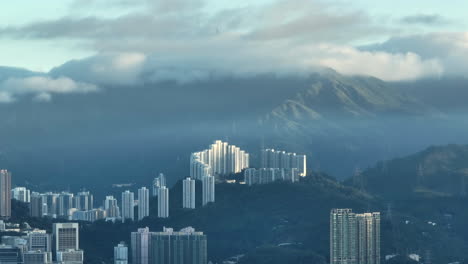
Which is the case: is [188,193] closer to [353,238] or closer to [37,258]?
[353,238]

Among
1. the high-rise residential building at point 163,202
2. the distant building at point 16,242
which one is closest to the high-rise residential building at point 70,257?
the distant building at point 16,242

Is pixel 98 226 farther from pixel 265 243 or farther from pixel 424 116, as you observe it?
pixel 424 116

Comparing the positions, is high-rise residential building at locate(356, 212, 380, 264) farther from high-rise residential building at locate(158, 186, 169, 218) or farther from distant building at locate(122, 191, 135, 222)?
distant building at locate(122, 191, 135, 222)

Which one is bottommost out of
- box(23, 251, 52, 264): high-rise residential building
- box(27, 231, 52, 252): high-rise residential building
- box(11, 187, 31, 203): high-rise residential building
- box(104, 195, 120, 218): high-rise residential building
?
box(23, 251, 52, 264): high-rise residential building

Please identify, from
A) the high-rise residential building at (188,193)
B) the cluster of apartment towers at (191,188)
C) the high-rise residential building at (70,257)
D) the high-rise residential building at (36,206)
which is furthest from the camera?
the cluster of apartment towers at (191,188)

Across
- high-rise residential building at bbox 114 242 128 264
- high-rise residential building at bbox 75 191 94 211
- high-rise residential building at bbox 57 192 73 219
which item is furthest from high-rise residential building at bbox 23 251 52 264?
high-rise residential building at bbox 75 191 94 211

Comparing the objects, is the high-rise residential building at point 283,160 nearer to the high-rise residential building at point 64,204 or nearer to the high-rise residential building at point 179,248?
the high-rise residential building at point 64,204
